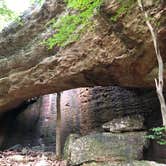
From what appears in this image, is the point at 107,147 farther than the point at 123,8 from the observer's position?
Yes

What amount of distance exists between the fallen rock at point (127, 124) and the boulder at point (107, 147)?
0.63 feet

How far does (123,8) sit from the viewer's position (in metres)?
5.08

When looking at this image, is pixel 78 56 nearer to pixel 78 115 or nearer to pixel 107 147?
pixel 107 147

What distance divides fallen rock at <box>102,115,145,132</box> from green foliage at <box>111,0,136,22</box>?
2.81 metres

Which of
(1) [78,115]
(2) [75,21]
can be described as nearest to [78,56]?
(2) [75,21]

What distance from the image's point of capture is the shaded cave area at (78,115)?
7477 millimetres

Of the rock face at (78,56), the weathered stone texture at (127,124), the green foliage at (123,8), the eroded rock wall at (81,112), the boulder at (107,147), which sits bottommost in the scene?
the boulder at (107,147)

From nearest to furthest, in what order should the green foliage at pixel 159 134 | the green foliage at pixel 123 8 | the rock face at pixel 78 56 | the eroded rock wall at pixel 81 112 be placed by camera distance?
the green foliage at pixel 159 134
the green foliage at pixel 123 8
the rock face at pixel 78 56
the eroded rock wall at pixel 81 112

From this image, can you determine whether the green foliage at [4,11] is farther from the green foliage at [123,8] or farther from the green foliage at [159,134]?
the green foliage at [159,134]

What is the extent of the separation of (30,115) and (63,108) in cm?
158

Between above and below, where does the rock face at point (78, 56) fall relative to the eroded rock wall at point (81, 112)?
above

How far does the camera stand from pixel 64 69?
6340 mm

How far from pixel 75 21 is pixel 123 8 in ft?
2.99

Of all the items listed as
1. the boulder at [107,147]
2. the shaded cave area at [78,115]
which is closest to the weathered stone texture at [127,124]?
the boulder at [107,147]
